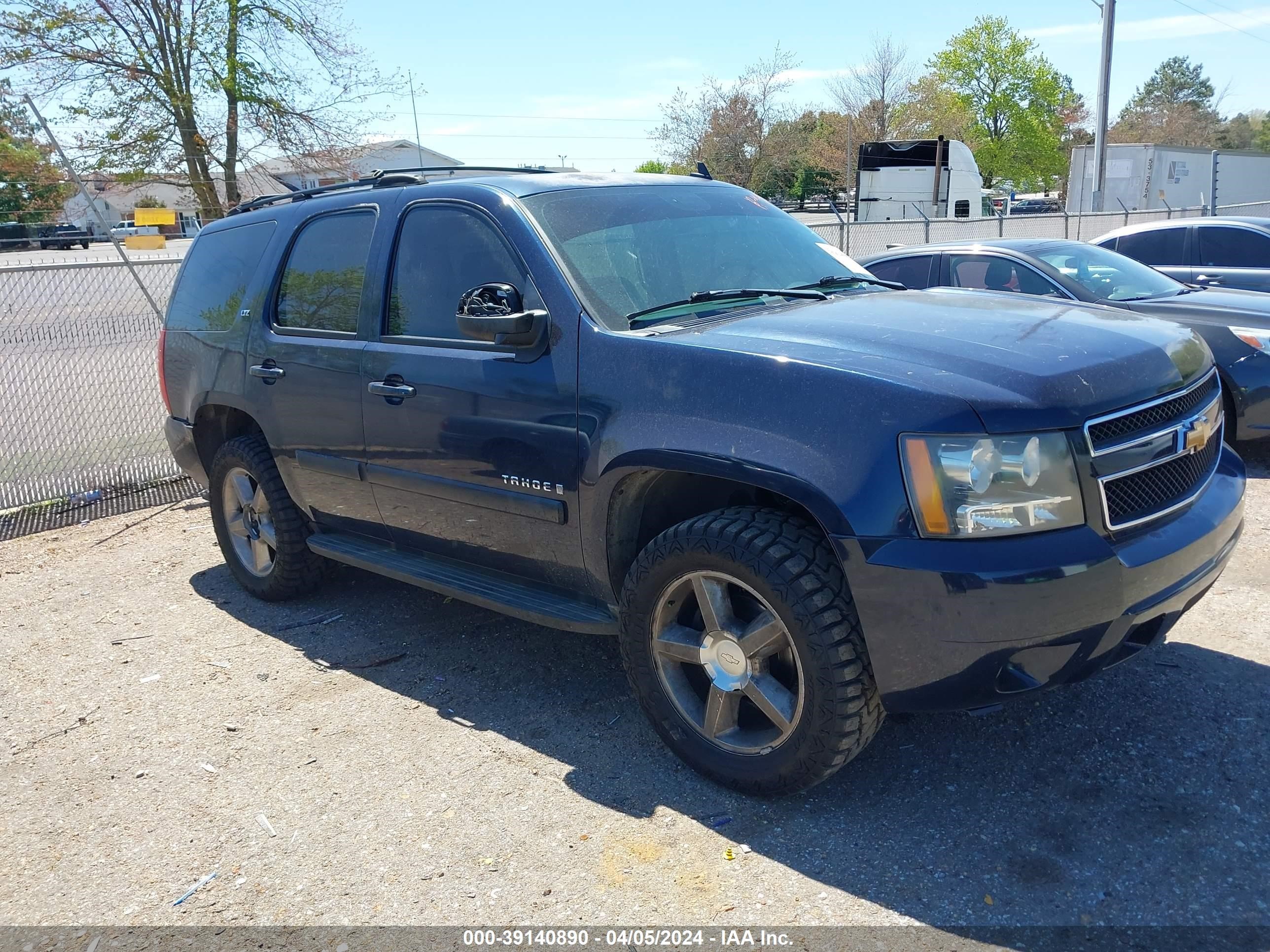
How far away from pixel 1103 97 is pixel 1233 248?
1768 centimetres

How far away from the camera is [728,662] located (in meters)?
3.22

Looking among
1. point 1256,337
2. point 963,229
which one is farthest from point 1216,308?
point 963,229

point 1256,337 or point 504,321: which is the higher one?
point 504,321

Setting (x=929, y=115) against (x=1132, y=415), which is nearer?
(x=1132, y=415)

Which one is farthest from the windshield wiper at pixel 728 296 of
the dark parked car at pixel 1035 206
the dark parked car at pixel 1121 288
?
the dark parked car at pixel 1035 206

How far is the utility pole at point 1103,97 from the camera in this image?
949 inches

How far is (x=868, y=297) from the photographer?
3908mm

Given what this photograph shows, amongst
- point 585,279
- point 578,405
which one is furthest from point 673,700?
point 585,279

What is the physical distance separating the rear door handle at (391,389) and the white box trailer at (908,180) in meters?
23.1

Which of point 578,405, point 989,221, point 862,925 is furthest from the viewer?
point 989,221

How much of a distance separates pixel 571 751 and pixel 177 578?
3.39m

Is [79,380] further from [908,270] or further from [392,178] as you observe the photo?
[908,270]

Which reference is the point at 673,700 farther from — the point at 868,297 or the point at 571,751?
the point at 868,297

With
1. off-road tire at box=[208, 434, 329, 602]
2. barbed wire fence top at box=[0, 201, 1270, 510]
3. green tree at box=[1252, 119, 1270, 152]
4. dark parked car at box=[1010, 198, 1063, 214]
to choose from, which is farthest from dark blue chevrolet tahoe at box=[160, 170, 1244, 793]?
green tree at box=[1252, 119, 1270, 152]
